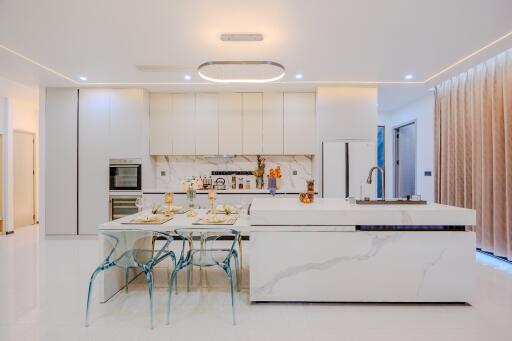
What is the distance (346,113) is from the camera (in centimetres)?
480

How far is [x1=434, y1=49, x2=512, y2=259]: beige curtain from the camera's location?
3650mm

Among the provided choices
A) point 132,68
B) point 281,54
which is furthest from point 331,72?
point 132,68

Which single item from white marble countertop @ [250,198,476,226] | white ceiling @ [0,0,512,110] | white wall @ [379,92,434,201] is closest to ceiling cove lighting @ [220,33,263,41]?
white ceiling @ [0,0,512,110]

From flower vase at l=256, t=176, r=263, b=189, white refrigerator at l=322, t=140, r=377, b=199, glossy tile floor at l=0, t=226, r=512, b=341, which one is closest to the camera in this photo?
glossy tile floor at l=0, t=226, r=512, b=341

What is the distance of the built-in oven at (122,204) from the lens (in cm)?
484

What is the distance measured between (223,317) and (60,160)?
4154 mm

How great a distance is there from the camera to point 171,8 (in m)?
2.54

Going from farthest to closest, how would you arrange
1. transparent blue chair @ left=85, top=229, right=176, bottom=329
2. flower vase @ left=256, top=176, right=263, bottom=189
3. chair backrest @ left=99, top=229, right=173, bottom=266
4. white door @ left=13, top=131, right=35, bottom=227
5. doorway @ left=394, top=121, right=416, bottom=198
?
doorway @ left=394, top=121, right=416, bottom=198
white door @ left=13, top=131, right=35, bottom=227
flower vase @ left=256, top=176, right=263, bottom=189
chair backrest @ left=99, top=229, right=173, bottom=266
transparent blue chair @ left=85, top=229, right=176, bottom=329

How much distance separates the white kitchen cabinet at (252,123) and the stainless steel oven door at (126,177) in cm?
183

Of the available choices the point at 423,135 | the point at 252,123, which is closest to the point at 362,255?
the point at 252,123

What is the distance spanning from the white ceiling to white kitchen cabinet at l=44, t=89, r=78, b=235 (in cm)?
60

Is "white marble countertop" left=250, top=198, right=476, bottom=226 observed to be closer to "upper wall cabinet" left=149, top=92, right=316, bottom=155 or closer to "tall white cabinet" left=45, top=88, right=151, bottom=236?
"upper wall cabinet" left=149, top=92, right=316, bottom=155

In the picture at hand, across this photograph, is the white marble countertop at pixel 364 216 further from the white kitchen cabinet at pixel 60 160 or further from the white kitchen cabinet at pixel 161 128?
the white kitchen cabinet at pixel 60 160

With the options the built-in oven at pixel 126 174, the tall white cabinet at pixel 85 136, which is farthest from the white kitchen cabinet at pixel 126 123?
the built-in oven at pixel 126 174
